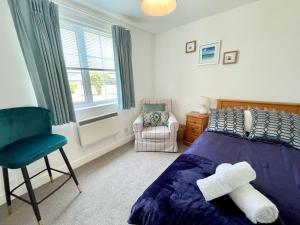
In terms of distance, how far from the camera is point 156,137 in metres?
2.51

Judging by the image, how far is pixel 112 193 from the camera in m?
1.71

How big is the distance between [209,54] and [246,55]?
0.60m

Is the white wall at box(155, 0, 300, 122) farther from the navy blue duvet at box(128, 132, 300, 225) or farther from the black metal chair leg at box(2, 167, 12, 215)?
the black metal chair leg at box(2, 167, 12, 215)

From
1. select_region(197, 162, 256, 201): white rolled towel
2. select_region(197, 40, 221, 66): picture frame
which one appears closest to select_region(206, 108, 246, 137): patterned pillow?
select_region(197, 40, 221, 66): picture frame

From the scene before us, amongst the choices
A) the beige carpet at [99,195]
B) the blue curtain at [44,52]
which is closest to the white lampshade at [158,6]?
the blue curtain at [44,52]

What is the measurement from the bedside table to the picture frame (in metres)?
1.02

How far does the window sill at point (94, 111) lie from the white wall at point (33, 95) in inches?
8.0

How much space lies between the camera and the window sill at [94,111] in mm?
2225

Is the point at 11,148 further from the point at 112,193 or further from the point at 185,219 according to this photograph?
the point at 185,219

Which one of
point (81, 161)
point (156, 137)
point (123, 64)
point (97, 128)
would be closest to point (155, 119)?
point (156, 137)

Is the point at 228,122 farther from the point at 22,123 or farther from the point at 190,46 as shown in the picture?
the point at 22,123

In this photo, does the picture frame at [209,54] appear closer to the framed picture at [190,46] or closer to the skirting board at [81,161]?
the framed picture at [190,46]

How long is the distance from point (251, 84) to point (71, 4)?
2977 millimetres

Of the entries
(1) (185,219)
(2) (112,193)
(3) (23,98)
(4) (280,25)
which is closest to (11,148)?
(3) (23,98)
